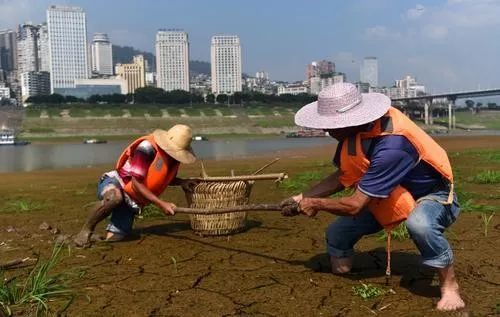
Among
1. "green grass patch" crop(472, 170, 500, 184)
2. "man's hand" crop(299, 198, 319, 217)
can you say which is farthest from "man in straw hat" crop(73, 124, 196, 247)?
"green grass patch" crop(472, 170, 500, 184)

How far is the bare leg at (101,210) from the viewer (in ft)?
17.6

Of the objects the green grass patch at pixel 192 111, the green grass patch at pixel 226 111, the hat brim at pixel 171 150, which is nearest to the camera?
the hat brim at pixel 171 150

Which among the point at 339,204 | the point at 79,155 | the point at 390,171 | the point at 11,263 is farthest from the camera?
the point at 79,155

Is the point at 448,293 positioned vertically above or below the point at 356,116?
below

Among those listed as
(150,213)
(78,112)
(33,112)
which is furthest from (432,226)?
(33,112)

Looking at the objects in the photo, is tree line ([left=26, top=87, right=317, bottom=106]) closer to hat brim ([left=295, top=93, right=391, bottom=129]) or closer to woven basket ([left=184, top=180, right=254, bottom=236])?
woven basket ([left=184, top=180, right=254, bottom=236])

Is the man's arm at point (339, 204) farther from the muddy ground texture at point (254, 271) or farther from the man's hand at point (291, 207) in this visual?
the muddy ground texture at point (254, 271)

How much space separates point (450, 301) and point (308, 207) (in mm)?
1069

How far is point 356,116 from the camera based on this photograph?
3342mm

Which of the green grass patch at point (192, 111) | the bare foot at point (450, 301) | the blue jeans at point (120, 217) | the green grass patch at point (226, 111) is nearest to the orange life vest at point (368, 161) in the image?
the bare foot at point (450, 301)

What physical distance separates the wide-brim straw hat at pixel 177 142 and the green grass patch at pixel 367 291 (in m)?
2.12

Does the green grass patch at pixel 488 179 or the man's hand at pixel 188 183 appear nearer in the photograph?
the man's hand at pixel 188 183

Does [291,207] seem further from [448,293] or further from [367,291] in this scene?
[448,293]

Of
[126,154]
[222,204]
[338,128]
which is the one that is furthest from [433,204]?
[126,154]
